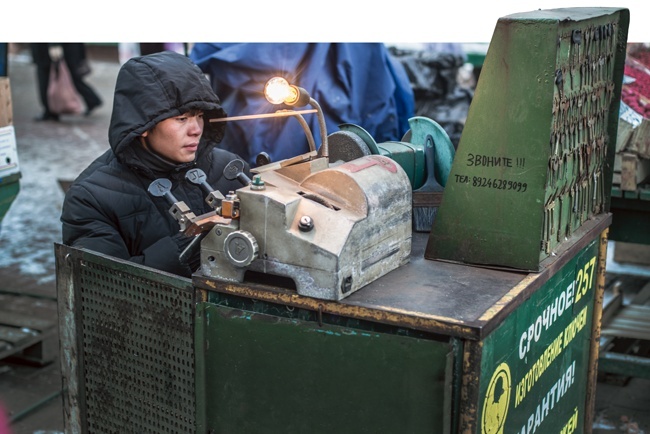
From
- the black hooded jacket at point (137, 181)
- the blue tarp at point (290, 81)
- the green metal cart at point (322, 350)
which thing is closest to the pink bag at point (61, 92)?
the blue tarp at point (290, 81)

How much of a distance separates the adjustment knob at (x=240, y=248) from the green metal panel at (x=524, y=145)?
648mm

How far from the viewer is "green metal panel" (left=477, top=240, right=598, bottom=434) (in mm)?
2352

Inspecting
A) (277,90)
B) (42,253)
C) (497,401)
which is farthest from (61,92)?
(497,401)

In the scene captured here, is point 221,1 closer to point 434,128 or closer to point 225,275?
point 434,128

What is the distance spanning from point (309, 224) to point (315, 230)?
3 centimetres

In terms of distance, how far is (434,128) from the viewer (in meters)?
3.12

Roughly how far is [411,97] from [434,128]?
2.36 meters

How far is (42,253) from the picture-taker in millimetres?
6594

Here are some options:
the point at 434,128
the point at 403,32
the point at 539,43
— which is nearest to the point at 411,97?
the point at 403,32

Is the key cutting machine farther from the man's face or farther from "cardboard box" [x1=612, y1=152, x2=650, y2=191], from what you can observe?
"cardboard box" [x1=612, y1=152, x2=650, y2=191]

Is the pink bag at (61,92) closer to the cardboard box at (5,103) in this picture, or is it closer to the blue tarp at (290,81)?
the blue tarp at (290,81)

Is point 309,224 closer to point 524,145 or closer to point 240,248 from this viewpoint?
point 240,248

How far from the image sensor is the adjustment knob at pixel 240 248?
2.36 metres

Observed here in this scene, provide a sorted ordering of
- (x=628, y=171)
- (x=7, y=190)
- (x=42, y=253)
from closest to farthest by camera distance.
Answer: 1. (x=628, y=171)
2. (x=7, y=190)
3. (x=42, y=253)
